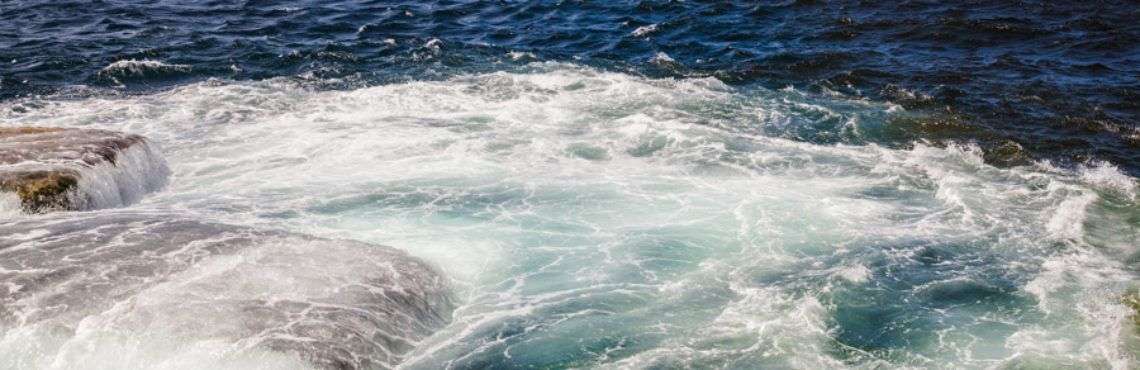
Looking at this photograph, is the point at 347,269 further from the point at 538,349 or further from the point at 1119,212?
the point at 1119,212

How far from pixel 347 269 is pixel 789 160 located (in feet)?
28.0

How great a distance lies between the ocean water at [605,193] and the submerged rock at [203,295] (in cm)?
4

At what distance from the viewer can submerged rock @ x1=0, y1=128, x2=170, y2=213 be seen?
1186 cm

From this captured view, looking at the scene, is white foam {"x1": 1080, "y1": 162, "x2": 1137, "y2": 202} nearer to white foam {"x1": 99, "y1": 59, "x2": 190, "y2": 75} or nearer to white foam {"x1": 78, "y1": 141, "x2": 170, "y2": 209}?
white foam {"x1": 78, "y1": 141, "x2": 170, "y2": 209}

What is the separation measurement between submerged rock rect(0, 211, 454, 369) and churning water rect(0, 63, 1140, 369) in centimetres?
3

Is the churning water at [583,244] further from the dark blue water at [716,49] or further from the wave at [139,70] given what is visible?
the wave at [139,70]

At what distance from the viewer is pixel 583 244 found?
12.4 meters

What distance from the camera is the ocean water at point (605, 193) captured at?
937cm

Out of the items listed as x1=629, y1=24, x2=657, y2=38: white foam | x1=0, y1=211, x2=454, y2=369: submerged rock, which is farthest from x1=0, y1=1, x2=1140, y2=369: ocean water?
x1=629, y1=24, x2=657, y2=38: white foam

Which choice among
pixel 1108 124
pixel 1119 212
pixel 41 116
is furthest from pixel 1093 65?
pixel 41 116

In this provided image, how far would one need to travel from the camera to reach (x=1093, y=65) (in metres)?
19.6

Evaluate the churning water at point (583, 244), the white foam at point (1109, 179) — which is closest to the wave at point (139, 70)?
the churning water at point (583, 244)

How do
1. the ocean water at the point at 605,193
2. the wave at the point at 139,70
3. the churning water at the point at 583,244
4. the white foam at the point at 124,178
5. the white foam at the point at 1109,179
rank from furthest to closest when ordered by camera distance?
the wave at the point at 139,70, the white foam at the point at 1109,179, the white foam at the point at 124,178, the ocean water at the point at 605,193, the churning water at the point at 583,244

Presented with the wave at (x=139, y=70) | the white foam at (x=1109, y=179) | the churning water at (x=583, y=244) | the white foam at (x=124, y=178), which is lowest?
the white foam at (x=1109, y=179)
